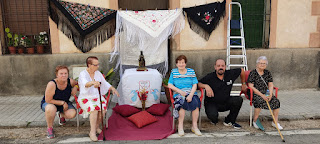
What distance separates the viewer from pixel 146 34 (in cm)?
535

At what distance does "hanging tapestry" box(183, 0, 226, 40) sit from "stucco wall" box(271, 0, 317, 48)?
161 cm

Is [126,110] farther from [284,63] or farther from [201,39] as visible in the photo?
[284,63]

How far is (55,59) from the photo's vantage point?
582cm

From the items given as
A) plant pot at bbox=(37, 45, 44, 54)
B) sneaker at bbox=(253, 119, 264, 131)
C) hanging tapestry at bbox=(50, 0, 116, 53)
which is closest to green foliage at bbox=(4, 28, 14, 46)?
plant pot at bbox=(37, 45, 44, 54)

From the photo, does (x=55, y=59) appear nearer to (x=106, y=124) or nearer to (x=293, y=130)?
(x=106, y=124)

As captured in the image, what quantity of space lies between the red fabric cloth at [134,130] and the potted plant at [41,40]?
2865mm

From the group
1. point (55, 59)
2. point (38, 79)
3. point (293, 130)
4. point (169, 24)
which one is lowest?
point (293, 130)

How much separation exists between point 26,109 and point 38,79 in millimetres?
1175

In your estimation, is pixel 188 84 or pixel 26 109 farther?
pixel 26 109

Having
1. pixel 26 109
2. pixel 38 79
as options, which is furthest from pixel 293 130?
pixel 38 79

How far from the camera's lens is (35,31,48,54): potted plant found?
5961 millimetres

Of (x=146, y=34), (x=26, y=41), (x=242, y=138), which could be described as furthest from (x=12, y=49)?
(x=242, y=138)

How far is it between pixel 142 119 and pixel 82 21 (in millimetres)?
2686

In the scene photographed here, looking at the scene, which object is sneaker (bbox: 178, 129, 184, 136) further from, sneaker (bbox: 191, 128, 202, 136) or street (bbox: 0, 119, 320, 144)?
sneaker (bbox: 191, 128, 202, 136)
